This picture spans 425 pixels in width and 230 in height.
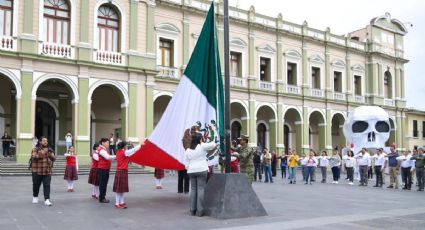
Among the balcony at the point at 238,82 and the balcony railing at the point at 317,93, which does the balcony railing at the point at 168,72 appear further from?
the balcony railing at the point at 317,93

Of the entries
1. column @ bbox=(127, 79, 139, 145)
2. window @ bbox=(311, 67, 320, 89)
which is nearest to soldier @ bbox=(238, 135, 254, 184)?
column @ bbox=(127, 79, 139, 145)

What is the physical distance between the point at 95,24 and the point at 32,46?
3.59 m

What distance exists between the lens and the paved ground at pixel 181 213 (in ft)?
27.8

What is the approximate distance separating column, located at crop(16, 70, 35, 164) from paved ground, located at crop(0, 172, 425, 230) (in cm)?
749

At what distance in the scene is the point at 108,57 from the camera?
24469 mm

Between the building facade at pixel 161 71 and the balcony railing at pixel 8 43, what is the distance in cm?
5

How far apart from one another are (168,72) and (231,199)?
64.2ft

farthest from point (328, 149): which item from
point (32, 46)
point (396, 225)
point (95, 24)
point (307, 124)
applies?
point (396, 225)

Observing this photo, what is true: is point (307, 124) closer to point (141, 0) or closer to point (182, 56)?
point (182, 56)

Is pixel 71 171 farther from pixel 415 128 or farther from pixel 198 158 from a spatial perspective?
pixel 415 128

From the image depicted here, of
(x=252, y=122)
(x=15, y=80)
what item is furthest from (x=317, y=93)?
(x=15, y=80)

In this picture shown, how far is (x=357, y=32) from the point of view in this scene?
41.2 metres

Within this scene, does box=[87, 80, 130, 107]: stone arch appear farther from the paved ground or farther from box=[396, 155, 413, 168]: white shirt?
box=[396, 155, 413, 168]: white shirt

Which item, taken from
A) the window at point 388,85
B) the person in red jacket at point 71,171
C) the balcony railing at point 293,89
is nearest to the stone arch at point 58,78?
the person in red jacket at point 71,171
